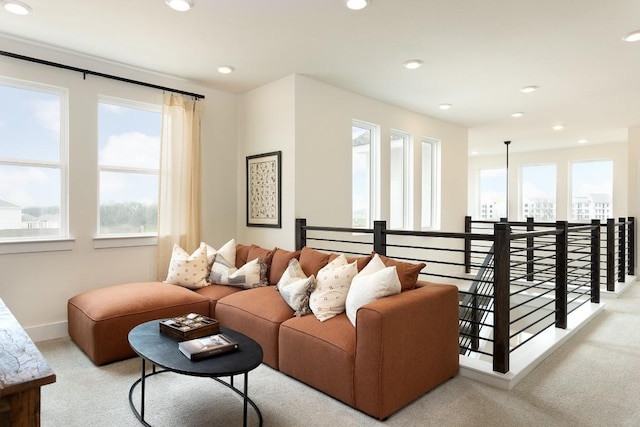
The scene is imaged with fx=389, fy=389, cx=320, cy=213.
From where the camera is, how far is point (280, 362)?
281cm

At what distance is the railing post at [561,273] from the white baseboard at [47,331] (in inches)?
182

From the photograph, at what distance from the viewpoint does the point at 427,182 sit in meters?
6.34

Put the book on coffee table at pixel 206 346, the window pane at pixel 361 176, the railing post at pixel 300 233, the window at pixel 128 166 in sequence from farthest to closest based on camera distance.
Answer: the window pane at pixel 361 176 → the railing post at pixel 300 233 → the window at pixel 128 166 → the book on coffee table at pixel 206 346

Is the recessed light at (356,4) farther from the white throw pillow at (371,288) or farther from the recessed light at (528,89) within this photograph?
the recessed light at (528,89)

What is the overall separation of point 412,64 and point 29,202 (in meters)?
3.83

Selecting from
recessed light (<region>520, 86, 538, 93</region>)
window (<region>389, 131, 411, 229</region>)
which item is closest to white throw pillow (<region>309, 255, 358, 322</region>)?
window (<region>389, 131, 411, 229</region>)

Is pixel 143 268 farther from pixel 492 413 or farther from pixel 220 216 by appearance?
pixel 492 413

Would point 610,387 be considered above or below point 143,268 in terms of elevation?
below

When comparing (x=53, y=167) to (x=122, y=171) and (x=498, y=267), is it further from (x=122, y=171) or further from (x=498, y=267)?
(x=498, y=267)

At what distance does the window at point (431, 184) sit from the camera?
6319 mm

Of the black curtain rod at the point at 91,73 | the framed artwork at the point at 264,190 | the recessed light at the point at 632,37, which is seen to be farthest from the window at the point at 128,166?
the recessed light at the point at 632,37

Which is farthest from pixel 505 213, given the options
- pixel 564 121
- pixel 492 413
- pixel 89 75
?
pixel 89 75

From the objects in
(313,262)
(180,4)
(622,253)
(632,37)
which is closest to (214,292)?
(313,262)

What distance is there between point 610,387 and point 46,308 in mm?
4574
